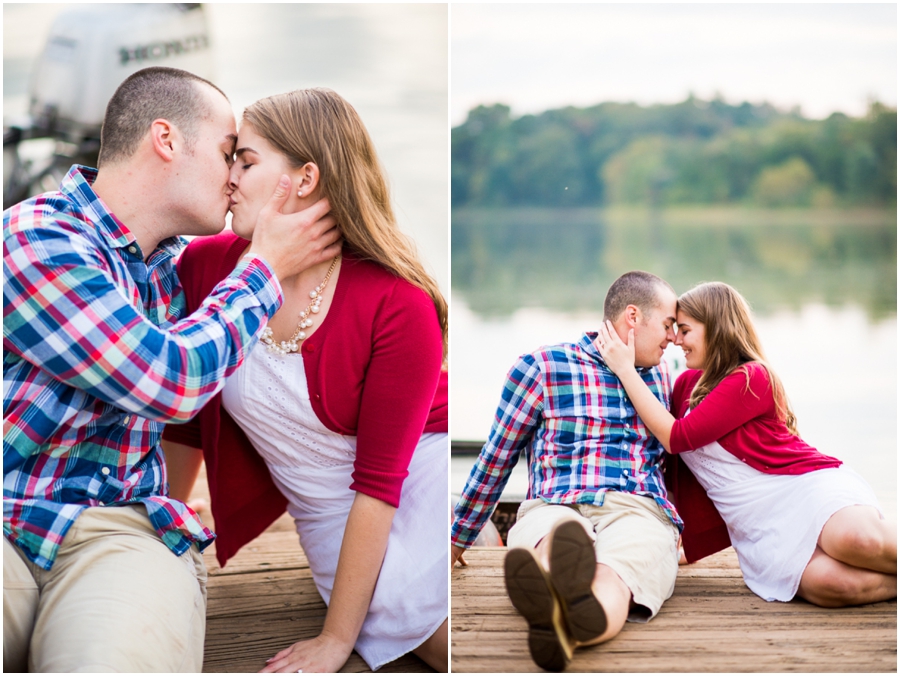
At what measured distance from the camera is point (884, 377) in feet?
15.7

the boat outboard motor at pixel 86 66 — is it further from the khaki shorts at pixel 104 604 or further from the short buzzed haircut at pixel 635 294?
the khaki shorts at pixel 104 604

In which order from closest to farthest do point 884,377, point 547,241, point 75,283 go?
point 75,283 < point 884,377 < point 547,241

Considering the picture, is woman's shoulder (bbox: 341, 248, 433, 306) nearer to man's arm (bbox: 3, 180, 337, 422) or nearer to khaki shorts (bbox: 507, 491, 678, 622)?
man's arm (bbox: 3, 180, 337, 422)

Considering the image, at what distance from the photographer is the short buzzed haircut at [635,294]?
2244 mm

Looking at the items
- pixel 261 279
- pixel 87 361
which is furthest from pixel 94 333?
pixel 261 279

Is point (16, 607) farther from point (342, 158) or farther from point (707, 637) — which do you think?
point (707, 637)

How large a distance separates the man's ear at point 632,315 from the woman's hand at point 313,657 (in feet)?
3.55

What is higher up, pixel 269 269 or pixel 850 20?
pixel 850 20

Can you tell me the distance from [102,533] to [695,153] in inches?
546

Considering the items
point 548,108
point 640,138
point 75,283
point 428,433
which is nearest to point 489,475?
point 428,433

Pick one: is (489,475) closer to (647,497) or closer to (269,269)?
(647,497)

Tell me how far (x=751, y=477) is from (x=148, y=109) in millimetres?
1655

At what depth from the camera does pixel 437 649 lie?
5.82 feet

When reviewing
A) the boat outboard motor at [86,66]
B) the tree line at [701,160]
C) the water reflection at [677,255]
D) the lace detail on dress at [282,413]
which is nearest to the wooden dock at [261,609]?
the lace detail on dress at [282,413]
